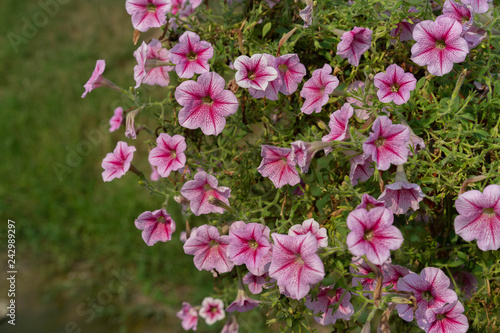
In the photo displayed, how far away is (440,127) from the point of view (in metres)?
1.23

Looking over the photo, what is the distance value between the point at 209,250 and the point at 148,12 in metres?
0.63

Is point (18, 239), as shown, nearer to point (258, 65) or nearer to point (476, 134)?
point (258, 65)

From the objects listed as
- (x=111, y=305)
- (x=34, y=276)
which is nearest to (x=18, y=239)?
(x=34, y=276)

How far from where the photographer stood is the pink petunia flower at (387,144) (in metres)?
1.01

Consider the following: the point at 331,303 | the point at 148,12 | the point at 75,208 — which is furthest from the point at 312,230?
the point at 75,208

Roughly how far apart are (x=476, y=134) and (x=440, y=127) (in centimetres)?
9

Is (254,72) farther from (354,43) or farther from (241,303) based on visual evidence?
(241,303)

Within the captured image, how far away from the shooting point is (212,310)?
1.79m

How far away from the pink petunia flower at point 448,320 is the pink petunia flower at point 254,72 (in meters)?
0.61

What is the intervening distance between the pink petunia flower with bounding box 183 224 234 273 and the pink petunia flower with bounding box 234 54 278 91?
1.16 feet

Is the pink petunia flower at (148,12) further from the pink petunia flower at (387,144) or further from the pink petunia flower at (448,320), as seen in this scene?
the pink petunia flower at (448,320)

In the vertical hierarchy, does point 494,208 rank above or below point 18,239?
above

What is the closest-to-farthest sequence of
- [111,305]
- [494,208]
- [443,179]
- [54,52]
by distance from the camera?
[494,208] → [443,179] → [111,305] → [54,52]

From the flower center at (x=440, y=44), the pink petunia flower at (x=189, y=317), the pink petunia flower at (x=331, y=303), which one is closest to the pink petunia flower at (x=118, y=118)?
the pink petunia flower at (x=189, y=317)
